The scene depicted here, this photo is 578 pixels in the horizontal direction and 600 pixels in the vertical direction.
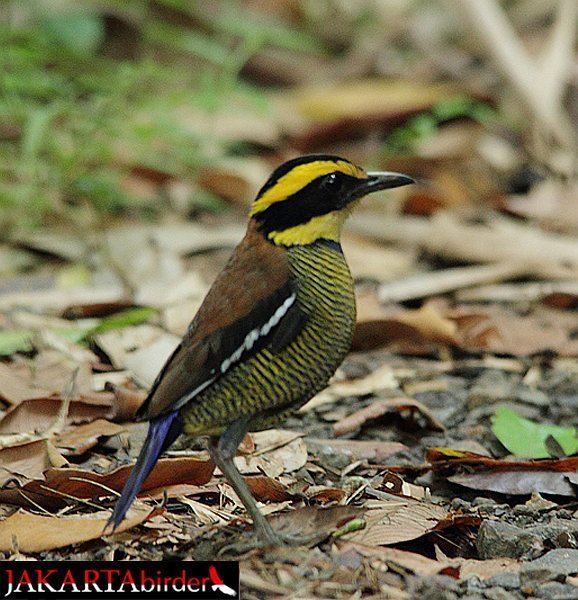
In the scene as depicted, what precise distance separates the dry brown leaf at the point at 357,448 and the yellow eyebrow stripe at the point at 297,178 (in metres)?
0.95

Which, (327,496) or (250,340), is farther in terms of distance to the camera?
(327,496)

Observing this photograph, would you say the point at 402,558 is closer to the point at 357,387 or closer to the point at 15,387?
the point at 357,387

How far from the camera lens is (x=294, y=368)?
12.0 ft

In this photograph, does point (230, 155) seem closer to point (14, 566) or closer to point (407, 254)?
point (407, 254)

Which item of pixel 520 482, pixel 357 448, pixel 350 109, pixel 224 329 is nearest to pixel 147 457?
pixel 224 329

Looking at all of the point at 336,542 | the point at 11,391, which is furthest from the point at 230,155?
the point at 336,542

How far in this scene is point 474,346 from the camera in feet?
18.2

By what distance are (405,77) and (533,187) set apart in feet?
6.81

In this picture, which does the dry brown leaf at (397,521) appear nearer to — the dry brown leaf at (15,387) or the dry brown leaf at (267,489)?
the dry brown leaf at (267,489)

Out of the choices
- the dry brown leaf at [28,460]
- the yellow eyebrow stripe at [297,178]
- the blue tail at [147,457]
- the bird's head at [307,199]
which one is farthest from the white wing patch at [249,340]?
the dry brown leaf at [28,460]

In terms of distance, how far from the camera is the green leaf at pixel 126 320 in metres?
5.30

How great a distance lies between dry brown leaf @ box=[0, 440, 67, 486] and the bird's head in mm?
1026

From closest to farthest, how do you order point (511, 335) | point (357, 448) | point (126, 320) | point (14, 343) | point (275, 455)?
point (275, 455) → point (357, 448) → point (14, 343) → point (126, 320) → point (511, 335)

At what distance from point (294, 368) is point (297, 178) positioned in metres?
0.60
